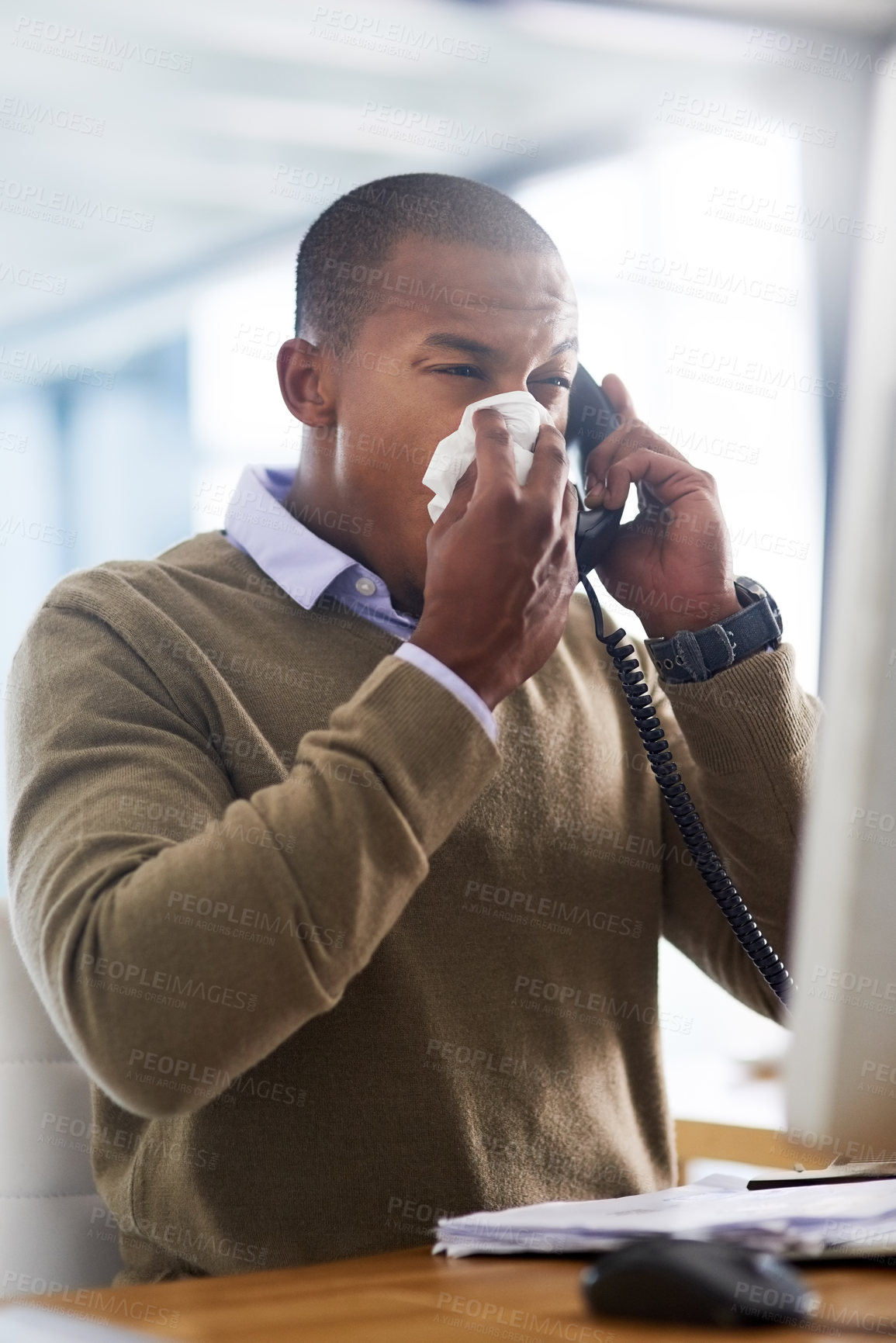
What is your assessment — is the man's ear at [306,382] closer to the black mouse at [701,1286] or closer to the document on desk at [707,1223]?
the document on desk at [707,1223]

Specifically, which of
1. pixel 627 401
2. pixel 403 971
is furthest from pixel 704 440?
pixel 403 971

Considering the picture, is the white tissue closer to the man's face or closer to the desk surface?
the man's face

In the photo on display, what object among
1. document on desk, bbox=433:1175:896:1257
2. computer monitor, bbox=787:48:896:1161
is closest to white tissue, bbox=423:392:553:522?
computer monitor, bbox=787:48:896:1161

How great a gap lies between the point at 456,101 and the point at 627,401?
2.53m

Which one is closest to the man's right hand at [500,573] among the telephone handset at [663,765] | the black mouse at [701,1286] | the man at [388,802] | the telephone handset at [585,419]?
the man at [388,802]

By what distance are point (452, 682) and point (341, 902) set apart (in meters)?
0.19

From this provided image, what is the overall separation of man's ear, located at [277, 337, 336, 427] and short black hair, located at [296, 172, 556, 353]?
24 mm

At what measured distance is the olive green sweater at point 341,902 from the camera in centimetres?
85

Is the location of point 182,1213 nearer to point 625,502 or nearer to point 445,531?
point 445,531

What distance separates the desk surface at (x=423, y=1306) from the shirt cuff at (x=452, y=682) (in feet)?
1.23

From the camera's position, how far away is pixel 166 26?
133 inches

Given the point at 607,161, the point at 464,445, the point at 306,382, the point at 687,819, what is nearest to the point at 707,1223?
the point at 687,819

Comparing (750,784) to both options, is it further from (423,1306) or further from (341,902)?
(423,1306)

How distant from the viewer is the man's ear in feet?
4.66
